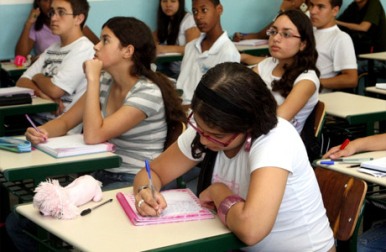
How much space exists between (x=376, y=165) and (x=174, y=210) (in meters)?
0.91

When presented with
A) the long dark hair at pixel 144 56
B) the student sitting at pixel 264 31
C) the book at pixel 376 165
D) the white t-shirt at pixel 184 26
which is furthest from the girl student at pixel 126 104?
the student sitting at pixel 264 31

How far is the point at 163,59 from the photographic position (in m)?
6.29

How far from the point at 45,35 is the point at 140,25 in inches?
120

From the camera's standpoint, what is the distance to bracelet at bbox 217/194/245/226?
224 centimetres

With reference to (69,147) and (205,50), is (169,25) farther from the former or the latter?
(69,147)

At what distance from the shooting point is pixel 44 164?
3.01 meters

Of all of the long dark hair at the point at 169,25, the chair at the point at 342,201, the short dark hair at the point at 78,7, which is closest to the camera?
the chair at the point at 342,201

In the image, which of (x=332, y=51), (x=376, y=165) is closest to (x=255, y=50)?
(x=332, y=51)

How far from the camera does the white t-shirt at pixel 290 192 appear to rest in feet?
7.43

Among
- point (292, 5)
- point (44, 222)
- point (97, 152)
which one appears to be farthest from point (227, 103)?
point (292, 5)

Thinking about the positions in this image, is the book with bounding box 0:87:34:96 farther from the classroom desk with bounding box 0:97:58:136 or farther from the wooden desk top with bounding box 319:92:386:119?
the wooden desk top with bounding box 319:92:386:119

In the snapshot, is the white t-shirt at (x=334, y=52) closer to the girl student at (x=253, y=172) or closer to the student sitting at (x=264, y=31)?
the student sitting at (x=264, y=31)

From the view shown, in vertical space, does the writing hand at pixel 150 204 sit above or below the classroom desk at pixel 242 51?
above

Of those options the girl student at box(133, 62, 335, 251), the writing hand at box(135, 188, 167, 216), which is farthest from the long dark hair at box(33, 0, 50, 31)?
the writing hand at box(135, 188, 167, 216)
